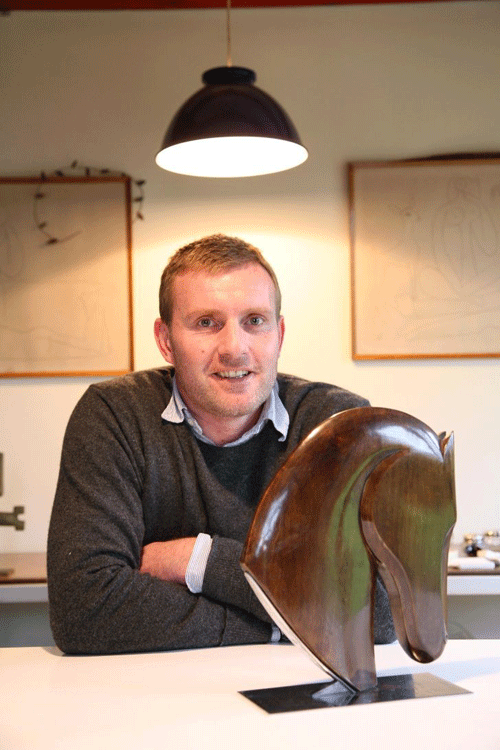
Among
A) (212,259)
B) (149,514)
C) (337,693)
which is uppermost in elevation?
(212,259)

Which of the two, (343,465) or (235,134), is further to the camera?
(235,134)

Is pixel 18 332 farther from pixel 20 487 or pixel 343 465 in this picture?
pixel 343 465

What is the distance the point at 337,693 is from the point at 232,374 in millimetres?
746

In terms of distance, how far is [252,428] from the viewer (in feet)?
5.94

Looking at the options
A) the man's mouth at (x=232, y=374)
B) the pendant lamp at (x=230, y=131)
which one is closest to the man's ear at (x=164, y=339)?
the man's mouth at (x=232, y=374)

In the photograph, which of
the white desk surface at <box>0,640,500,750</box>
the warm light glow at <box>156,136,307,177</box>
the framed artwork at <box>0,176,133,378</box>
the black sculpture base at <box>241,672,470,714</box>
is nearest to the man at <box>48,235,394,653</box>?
the white desk surface at <box>0,640,500,750</box>

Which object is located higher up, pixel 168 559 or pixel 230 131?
pixel 230 131

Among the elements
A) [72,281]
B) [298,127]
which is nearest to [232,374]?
[72,281]

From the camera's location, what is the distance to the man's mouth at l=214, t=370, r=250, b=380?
5.54ft

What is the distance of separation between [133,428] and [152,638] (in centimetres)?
45

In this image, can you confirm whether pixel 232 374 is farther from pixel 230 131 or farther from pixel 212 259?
pixel 230 131

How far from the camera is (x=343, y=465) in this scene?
106 centimetres

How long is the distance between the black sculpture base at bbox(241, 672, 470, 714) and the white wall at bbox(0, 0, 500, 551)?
7.63ft

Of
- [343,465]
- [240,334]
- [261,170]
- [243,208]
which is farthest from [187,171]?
[343,465]
